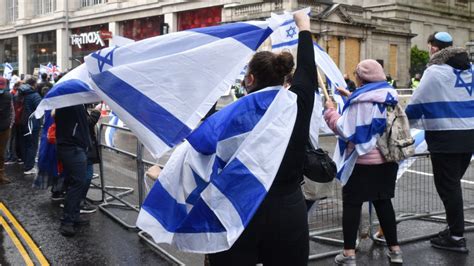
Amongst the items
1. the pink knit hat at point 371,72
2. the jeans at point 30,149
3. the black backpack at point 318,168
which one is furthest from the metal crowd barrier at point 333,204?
the jeans at point 30,149

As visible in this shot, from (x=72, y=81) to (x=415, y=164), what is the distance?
4.74m

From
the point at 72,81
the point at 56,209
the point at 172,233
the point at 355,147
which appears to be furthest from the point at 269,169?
the point at 56,209

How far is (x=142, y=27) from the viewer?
55375 mm

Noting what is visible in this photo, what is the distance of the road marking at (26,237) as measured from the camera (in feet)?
19.7

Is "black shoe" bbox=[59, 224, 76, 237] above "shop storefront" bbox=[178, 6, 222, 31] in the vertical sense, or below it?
below

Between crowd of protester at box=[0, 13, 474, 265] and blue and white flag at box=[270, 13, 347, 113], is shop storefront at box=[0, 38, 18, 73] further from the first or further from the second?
blue and white flag at box=[270, 13, 347, 113]

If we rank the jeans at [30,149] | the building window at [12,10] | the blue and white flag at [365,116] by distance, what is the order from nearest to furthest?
the blue and white flag at [365,116] → the jeans at [30,149] → the building window at [12,10]

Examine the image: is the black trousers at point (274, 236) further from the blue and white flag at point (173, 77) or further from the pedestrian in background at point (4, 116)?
the pedestrian in background at point (4, 116)

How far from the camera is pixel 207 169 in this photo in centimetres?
329

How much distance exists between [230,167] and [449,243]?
3.99 m

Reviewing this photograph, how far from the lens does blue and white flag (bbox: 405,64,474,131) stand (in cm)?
601

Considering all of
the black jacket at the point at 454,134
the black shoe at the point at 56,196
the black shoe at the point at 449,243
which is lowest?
the black shoe at the point at 449,243

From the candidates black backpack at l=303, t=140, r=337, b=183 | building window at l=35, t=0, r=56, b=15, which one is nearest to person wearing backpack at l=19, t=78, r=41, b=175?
black backpack at l=303, t=140, r=337, b=183

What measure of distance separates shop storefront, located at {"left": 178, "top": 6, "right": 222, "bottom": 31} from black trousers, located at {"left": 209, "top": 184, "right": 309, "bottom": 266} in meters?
44.7
